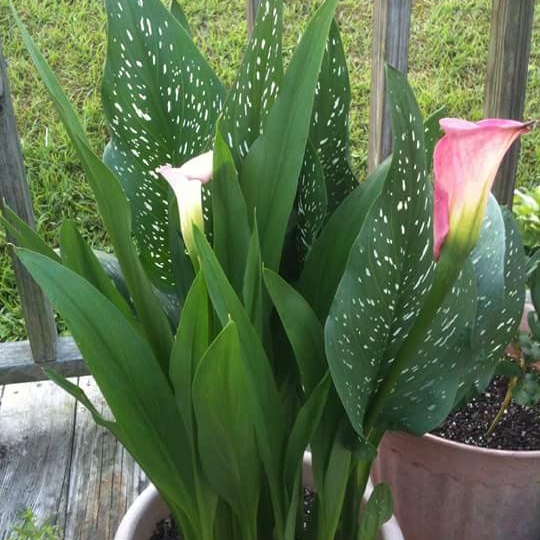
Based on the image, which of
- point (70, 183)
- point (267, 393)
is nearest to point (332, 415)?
point (267, 393)

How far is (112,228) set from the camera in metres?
0.60

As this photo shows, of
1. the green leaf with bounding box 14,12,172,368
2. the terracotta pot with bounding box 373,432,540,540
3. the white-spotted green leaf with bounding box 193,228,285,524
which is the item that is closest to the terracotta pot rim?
the terracotta pot with bounding box 373,432,540,540

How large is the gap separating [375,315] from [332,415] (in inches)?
4.9

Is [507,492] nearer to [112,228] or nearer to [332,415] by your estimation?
[332,415]

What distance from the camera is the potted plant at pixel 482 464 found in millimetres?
837

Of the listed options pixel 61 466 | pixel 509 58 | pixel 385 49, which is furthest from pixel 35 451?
pixel 509 58

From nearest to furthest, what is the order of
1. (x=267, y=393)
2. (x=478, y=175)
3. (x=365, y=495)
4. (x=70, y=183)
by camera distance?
1. (x=478, y=175)
2. (x=267, y=393)
3. (x=365, y=495)
4. (x=70, y=183)

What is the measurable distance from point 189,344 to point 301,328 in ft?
0.28

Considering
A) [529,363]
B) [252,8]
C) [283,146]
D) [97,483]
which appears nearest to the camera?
[283,146]

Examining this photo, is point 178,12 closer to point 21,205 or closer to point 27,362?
point 21,205

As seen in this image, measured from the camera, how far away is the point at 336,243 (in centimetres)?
65

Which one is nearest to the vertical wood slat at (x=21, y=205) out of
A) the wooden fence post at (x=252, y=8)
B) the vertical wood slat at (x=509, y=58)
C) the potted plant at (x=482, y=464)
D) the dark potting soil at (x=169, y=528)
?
the wooden fence post at (x=252, y=8)

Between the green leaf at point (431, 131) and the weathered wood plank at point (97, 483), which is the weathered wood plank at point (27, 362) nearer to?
the weathered wood plank at point (97, 483)

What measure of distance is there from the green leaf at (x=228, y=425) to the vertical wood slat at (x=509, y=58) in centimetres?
65
